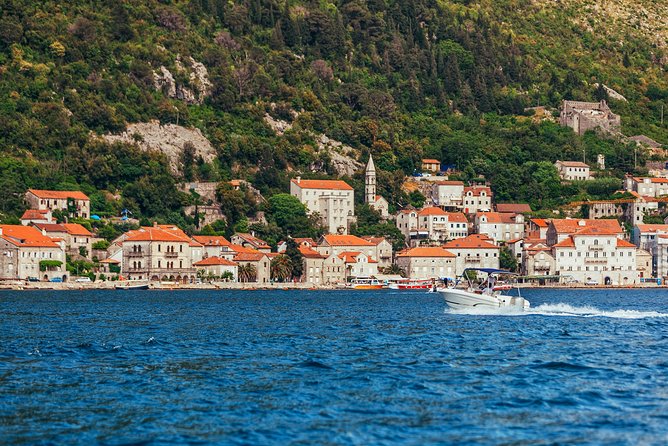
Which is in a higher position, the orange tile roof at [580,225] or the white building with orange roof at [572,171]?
the white building with orange roof at [572,171]

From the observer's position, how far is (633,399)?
1151 inches

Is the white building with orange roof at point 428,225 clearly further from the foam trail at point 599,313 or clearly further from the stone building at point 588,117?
the foam trail at point 599,313

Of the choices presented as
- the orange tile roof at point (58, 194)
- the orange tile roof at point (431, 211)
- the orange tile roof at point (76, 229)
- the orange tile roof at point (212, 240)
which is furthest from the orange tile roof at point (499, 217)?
the orange tile roof at point (76, 229)

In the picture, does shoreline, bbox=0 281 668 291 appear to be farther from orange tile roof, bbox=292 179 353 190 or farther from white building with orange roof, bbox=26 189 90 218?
orange tile roof, bbox=292 179 353 190

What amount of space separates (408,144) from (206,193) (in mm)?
35833

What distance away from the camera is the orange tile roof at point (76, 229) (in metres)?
113

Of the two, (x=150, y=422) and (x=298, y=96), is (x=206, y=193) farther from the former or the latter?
(x=150, y=422)

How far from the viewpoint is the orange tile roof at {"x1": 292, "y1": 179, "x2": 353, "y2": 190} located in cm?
13738

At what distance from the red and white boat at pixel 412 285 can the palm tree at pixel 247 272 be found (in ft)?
50.7

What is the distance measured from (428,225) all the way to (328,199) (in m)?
12.9

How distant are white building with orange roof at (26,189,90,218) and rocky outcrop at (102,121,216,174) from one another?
607 inches

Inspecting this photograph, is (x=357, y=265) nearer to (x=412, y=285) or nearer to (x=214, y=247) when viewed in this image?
(x=412, y=285)

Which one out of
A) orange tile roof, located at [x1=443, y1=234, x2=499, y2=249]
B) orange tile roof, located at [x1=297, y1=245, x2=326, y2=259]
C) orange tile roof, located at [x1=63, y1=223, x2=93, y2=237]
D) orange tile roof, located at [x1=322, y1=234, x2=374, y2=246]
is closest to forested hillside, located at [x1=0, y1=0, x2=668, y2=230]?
orange tile roof, located at [x1=63, y1=223, x2=93, y2=237]

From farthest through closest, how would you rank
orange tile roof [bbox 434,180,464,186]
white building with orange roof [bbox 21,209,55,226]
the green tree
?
orange tile roof [bbox 434,180,464,186] → the green tree → white building with orange roof [bbox 21,209,55,226]
